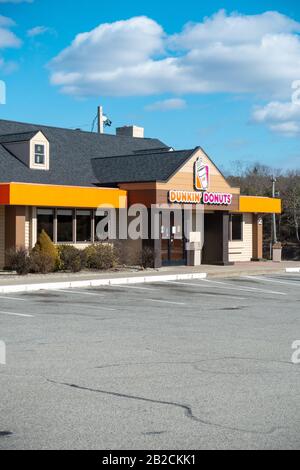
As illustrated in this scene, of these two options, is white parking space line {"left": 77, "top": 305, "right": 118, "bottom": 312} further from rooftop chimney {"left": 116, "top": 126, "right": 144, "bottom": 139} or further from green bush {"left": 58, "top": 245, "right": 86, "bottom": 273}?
rooftop chimney {"left": 116, "top": 126, "right": 144, "bottom": 139}

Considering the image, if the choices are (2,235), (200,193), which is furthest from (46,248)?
(200,193)

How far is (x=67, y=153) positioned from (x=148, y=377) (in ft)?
80.8

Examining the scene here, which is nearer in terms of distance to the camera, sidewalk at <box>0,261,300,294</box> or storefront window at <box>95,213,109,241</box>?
sidewalk at <box>0,261,300,294</box>

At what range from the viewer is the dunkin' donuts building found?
1022 inches

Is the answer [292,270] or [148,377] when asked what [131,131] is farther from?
[148,377]

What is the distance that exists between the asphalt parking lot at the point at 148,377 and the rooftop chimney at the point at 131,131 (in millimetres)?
26179

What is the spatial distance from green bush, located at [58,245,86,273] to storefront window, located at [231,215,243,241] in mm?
11660

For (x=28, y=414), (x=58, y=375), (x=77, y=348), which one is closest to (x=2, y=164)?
(x=77, y=348)

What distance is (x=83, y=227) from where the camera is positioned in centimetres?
2859

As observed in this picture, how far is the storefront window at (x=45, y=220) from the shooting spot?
26750 mm

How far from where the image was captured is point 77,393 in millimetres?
7766

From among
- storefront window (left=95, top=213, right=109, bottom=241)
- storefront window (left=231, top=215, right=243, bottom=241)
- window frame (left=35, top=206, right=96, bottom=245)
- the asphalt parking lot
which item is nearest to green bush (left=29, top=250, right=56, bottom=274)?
window frame (left=35, top=206, right=96, bottom=245)

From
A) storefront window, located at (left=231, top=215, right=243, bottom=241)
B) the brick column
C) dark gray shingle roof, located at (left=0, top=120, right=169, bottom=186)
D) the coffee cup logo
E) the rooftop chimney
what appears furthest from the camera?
the rooftop chimney

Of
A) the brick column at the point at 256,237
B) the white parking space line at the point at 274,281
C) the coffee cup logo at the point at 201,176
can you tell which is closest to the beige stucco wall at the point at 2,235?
the coffee cup logo at the point at 201,176
